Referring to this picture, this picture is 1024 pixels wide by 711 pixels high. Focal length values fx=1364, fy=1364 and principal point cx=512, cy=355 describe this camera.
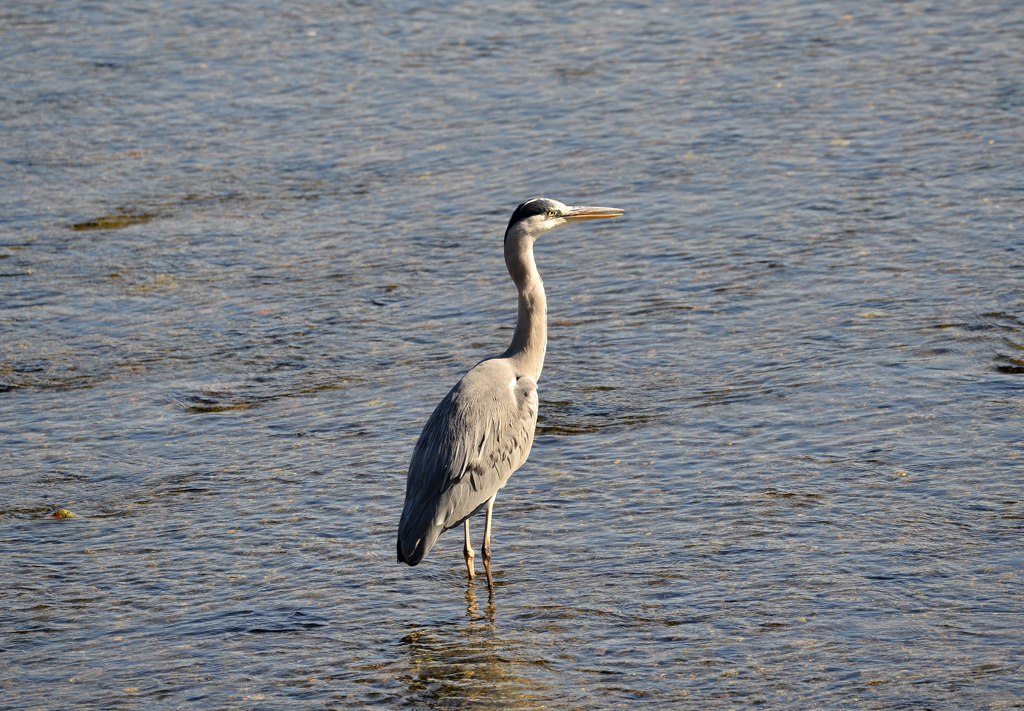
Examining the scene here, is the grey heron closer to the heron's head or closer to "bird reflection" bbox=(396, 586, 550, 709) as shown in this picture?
the heron's head

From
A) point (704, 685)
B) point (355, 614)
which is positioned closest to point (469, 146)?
point (355, 614)

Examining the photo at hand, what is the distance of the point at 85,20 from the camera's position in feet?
50.9

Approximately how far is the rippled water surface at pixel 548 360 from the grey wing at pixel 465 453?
1.16 feet

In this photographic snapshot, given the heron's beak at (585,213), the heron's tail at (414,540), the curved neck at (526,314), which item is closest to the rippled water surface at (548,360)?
the heron's tail at (414,540)

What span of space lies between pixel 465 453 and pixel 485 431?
A: 17 centimetres

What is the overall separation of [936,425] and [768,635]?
2.04 metres

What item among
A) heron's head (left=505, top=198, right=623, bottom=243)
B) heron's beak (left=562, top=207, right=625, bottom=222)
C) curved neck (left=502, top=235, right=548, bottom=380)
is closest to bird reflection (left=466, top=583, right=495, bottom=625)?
curved neck (left=502, top=235, right=548, bottom=380)

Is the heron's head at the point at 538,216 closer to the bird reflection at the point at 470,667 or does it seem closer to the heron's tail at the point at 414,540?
the heron's tail at the point at 414,540

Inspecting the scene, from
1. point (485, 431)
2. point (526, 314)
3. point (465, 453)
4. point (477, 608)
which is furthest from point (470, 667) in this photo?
point (526, 314)

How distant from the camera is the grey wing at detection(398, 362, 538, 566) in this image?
5816 millimetres

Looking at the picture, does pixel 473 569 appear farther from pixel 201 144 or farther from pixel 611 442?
pixel 201 144

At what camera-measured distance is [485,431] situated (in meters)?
6.16

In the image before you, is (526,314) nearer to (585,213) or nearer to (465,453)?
(585,213)

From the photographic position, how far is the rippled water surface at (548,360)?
214 inches
